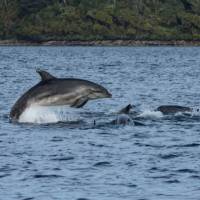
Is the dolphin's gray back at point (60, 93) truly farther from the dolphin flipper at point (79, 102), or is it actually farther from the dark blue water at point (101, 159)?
the dark blue water at point (101, 159)

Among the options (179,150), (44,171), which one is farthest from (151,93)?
(44,171)

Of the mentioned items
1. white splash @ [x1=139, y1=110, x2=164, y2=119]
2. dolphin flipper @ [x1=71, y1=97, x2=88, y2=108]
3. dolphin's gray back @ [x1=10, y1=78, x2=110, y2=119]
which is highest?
dolphin's gray back @ [x1=10, y1=78, x2=110, y2=119]

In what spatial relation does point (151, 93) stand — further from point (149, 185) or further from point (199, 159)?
point (149, 185)

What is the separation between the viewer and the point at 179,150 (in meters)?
28.1

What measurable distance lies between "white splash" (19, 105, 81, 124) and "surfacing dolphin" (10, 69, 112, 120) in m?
0.34

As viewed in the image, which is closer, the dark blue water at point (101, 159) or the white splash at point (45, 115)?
the dark blue water at point (101, 159)

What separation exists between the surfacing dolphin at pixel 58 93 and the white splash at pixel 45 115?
0.34 m

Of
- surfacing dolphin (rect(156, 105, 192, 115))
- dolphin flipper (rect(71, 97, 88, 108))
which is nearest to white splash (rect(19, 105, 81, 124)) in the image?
dolphin flipper (rect(71, 97, 88, 108))

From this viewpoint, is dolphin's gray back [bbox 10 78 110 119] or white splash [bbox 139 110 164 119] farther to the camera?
white splash [bbox 139 110 164 119]

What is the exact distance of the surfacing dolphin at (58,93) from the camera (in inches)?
1204

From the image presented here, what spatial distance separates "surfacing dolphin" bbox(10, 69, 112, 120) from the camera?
3058cm

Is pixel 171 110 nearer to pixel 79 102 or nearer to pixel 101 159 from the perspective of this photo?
pixel 79 102

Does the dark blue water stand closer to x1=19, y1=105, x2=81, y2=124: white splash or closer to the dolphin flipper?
x1=19, y1=105, x2=81, y2=124: white splash

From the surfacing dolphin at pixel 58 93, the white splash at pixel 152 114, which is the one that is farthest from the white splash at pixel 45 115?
the white splash at pixel 152 114
